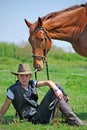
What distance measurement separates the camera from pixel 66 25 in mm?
6719

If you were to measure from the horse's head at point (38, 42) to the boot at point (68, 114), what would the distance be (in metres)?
0.98

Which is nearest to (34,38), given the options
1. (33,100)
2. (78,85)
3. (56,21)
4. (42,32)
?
(42,32)

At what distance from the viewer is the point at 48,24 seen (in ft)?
21.5

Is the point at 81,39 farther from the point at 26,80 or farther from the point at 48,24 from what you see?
the point at 26,80

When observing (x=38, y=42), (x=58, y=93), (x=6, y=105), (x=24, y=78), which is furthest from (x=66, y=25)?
(x=6, y=105)

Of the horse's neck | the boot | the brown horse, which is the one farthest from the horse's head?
the boot

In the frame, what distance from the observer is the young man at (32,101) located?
554 centimetres

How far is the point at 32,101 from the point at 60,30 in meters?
1.58

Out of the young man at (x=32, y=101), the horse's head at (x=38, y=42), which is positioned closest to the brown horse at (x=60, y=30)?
the horse's head at (x=38, y=42)

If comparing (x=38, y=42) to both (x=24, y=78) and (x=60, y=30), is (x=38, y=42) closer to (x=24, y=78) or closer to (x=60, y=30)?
Result: (x=60, y=30)

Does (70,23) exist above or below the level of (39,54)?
above

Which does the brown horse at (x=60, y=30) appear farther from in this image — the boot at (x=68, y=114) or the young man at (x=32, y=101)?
the boot at (x=68, y=114)

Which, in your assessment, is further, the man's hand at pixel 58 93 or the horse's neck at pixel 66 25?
the horse's neck at pixel 66 25

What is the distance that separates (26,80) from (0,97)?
4152mm
